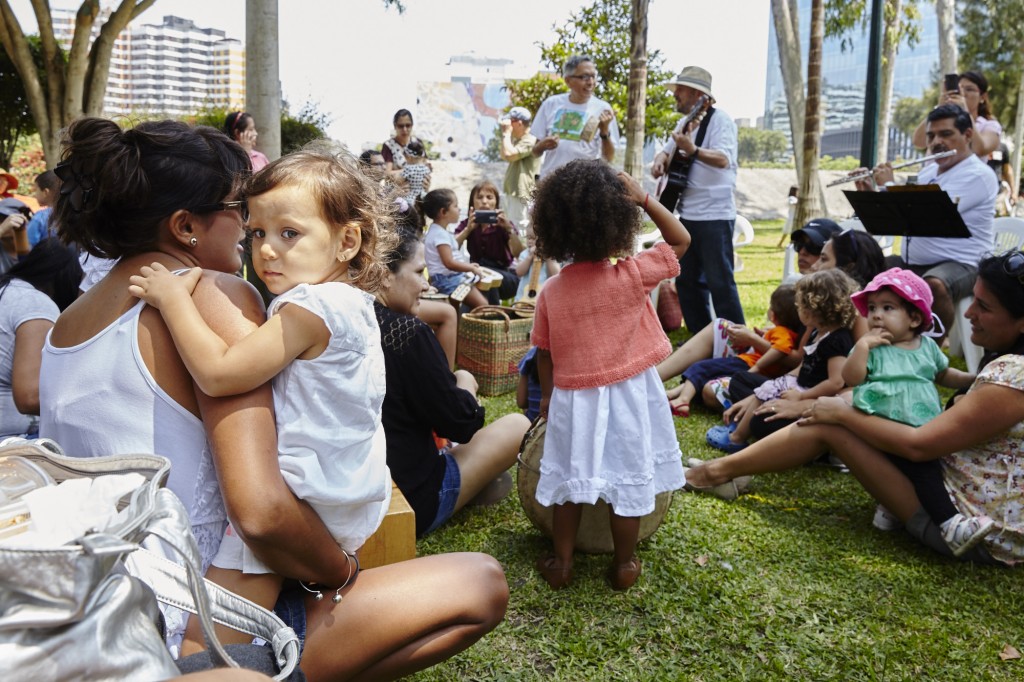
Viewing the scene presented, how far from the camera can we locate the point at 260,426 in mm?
1548

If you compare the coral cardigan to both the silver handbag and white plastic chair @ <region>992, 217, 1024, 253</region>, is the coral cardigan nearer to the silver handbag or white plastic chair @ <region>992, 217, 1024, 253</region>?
the silver handbag

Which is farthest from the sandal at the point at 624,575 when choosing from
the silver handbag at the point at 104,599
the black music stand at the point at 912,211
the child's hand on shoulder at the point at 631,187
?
the black music stand at the point at 912,211

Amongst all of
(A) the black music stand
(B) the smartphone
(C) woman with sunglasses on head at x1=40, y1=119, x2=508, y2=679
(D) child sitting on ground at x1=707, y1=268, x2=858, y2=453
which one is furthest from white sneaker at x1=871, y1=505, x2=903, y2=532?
(B) the smartphone

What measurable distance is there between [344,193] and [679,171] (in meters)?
5.42

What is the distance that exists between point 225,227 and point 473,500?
2.47 m

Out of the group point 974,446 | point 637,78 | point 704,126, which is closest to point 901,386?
point 974,446

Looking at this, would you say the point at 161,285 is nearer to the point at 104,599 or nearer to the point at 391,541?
the point at 104,599

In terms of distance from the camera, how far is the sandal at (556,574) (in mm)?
3227

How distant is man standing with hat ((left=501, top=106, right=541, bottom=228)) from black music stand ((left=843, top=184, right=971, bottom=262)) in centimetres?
380

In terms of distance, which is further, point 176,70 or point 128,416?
point 176,70

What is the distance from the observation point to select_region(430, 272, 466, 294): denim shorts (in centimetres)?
743

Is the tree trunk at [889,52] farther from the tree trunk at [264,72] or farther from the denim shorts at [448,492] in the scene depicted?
the denim shorts at [448,492]

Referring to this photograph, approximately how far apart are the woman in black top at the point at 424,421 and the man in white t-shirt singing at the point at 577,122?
4.33 meters

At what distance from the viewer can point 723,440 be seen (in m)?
4.88
